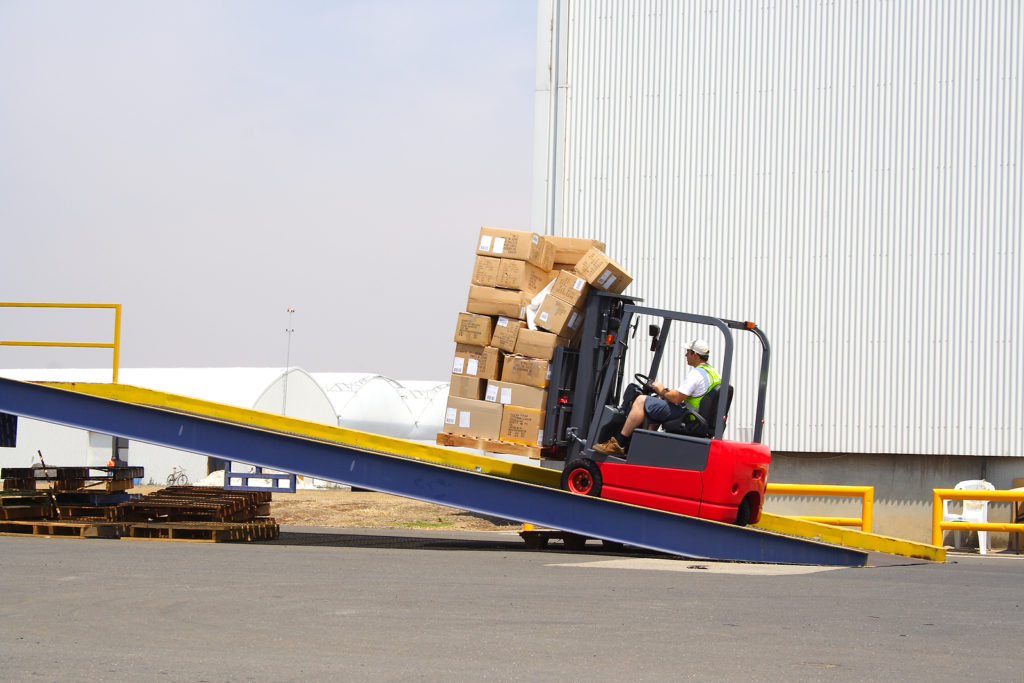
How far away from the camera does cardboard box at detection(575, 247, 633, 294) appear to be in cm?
1170

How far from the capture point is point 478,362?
40.2ft

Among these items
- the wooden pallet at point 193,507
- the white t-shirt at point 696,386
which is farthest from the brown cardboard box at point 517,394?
the wooden pallet at point 193,507

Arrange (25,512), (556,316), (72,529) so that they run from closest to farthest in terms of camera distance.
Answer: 1. (556,316)
2. (72,529)
3. (25,512)

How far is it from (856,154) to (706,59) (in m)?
3.02

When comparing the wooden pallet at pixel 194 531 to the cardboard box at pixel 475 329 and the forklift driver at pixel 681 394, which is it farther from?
the forklift driver at pixel 681 394

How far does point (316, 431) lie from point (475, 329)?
88.3 inches

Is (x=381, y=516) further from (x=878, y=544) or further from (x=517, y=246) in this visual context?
(x=878, y=544)

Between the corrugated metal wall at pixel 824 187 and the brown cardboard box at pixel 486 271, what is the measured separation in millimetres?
7430

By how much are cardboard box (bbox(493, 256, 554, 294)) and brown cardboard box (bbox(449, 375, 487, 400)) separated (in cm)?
107

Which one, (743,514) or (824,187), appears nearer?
(743,514)

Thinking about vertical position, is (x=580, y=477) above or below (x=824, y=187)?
below

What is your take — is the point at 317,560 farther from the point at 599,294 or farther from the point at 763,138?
the point at 763,138

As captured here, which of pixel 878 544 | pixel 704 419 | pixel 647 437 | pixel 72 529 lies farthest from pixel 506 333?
pixel 72 529

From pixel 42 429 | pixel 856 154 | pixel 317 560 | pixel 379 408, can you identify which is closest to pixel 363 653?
pixel 317 560
